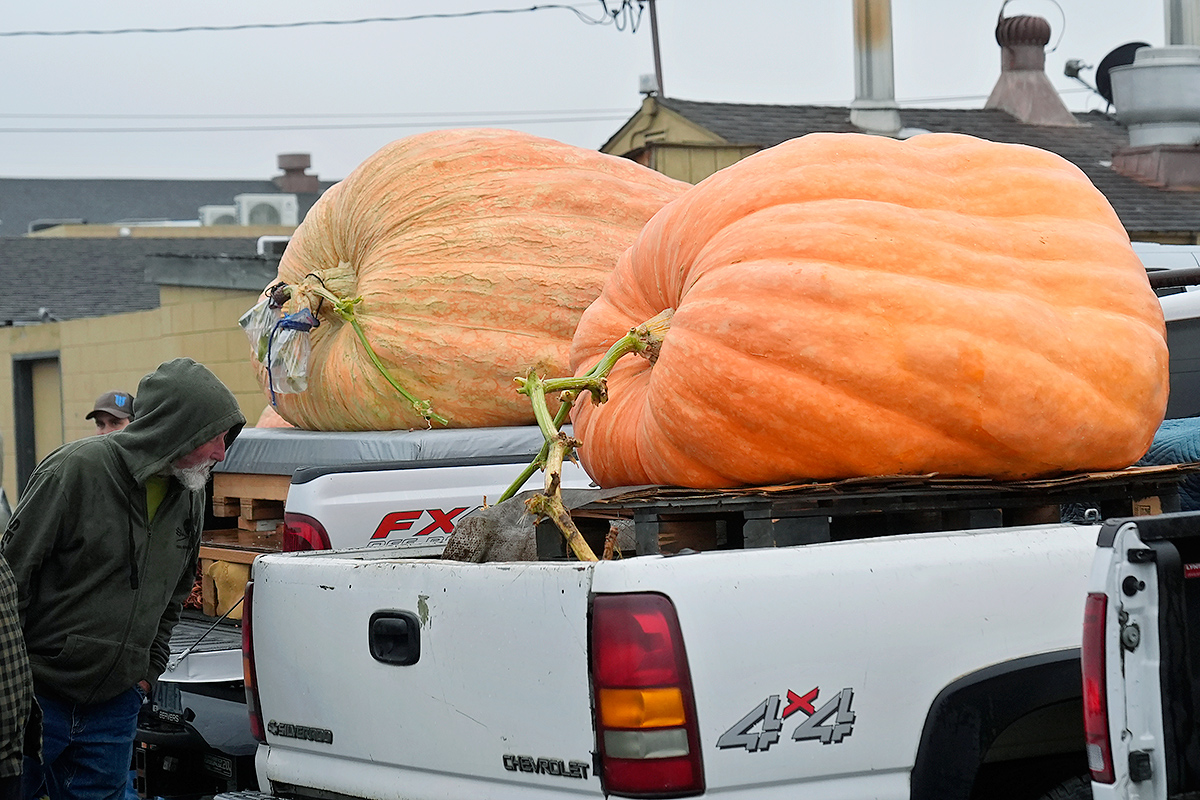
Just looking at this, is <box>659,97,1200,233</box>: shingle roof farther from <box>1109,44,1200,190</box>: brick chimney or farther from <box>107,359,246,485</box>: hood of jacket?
<box>107,359,246,485</box>: hood of jacket

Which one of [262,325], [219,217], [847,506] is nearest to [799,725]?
[847,506]

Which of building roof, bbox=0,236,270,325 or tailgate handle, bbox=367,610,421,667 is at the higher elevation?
building roof, bbox=0,236,270,325

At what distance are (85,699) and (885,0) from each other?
1568cm

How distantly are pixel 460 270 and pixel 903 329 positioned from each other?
253cm

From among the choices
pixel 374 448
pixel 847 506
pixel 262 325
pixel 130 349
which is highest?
pixel 130 349

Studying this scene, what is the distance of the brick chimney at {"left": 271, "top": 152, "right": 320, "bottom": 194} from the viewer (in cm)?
4675

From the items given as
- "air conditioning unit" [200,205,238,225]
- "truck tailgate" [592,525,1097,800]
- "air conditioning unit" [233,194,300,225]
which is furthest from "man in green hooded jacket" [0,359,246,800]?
"air conditioning unit" [200,205,238,225]

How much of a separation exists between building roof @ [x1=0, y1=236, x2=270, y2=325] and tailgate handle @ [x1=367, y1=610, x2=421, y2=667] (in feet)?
60.6

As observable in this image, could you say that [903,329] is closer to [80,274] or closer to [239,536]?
[239,536]

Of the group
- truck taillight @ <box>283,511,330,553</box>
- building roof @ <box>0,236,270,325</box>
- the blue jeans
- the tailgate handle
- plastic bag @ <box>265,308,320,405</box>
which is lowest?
the blue jeans

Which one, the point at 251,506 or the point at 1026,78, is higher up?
the point at 1026,78

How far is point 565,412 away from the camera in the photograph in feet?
12.9

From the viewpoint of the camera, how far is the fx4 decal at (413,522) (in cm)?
485

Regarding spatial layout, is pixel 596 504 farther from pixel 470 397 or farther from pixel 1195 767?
pixel 470 397
